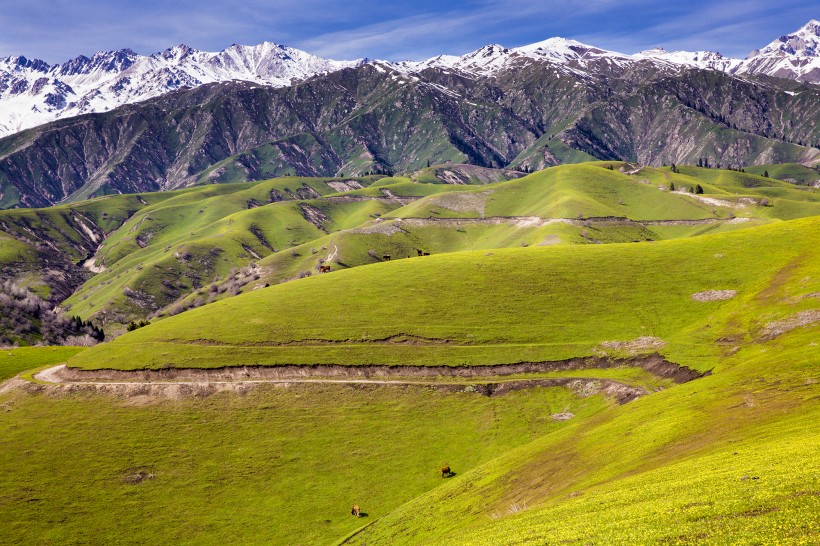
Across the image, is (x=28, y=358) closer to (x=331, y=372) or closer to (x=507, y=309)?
(x=331, y=372)

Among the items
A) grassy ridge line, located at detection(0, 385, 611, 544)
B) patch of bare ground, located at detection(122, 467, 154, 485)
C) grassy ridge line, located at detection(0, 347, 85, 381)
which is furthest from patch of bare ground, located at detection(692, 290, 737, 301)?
grassy ridge line, located at detection(0, 347, 85, 381)

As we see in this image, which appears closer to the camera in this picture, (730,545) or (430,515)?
(730,545)

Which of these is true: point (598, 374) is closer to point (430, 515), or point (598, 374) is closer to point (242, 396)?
point (430, 515)

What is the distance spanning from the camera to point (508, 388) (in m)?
109

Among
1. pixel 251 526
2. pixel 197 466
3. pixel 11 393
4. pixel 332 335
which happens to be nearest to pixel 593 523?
pixel 251 526

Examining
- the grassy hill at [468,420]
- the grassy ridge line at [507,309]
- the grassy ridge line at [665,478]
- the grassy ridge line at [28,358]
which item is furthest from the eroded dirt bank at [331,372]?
the grassy ridge line at [665,478]

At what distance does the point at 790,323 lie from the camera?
10331 centimetres

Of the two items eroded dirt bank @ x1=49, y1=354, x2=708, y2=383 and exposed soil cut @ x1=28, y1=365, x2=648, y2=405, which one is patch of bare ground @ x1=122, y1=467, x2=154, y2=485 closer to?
exposed soil cut @ x1=28, y1=365, x2=648, y2=405

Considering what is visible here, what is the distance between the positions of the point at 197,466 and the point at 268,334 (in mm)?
39493

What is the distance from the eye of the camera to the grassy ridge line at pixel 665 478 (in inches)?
1247

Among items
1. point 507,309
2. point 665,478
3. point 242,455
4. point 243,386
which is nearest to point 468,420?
point 507,309

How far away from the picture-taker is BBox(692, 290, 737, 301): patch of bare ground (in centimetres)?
12888

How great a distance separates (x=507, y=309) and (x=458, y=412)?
36.7 meters

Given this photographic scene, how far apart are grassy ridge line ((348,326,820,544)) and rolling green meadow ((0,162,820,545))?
10.3 inches
